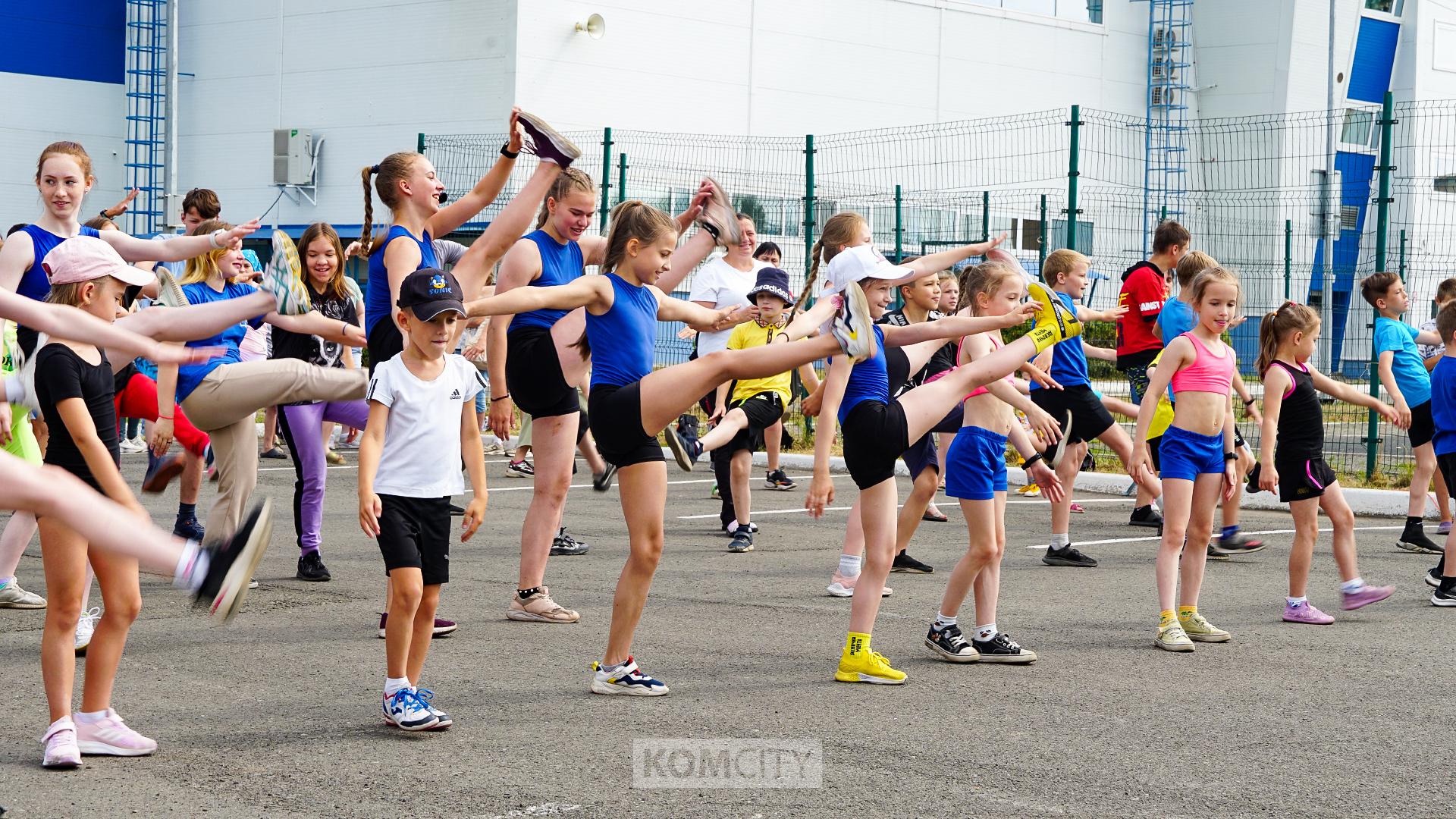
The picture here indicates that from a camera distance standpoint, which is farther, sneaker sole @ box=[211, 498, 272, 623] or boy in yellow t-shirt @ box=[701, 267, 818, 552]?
boy in yellow t-shirt @ box=[701, 267, 818, 552]

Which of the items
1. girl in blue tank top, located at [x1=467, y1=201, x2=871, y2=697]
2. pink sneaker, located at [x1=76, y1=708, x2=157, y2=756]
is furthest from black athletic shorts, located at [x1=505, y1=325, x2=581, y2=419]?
pink sneaker, located at [x1=76, y1=708, x2=157, y2=756]

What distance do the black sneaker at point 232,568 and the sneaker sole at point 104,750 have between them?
37.2 inches

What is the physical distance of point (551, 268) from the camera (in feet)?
23.7

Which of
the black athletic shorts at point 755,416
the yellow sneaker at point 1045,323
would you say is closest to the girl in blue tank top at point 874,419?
the yellow sneaker at point 1045,323

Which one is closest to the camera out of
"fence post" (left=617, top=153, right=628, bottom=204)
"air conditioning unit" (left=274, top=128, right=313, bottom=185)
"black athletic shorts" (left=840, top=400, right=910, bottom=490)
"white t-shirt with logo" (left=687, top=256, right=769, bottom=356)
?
"black athletic shorts" (left=840, top=400, right=910, bottom=490)

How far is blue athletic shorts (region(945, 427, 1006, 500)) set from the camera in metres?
6.66

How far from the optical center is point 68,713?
191 inches

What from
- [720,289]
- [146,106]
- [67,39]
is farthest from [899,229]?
[67,39]

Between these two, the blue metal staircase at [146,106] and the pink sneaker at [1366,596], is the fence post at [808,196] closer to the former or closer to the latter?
the pink sneaker at [1366,596]

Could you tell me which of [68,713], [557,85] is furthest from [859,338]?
[557,85]

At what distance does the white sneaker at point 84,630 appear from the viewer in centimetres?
634

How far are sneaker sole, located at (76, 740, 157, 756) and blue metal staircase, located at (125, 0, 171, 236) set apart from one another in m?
34.9

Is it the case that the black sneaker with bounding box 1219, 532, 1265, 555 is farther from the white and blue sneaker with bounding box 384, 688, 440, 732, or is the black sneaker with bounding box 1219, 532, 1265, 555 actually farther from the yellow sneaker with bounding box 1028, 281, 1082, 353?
the white and blue sneaker with bounding box 384, 688, 440, 732

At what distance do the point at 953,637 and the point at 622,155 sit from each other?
1161cm
